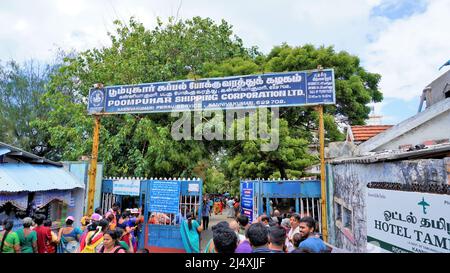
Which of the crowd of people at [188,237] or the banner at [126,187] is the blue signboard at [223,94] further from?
the crowd of people at [188,237]

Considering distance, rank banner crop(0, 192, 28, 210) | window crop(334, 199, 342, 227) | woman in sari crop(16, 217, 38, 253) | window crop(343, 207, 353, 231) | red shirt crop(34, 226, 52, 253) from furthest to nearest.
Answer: window crop(334, 199, 342, 227), banner crop(0, 192, 28, 210), window crop(343, 207, 353, 231), red shirt crop(34, 226, 52, 253), woman in sari crop(16, 217, 38, 253)

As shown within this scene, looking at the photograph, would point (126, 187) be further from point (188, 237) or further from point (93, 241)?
point (93, 241)

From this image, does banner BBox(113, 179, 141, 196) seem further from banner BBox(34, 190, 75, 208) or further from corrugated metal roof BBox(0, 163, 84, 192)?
banner BBox(34, 190, 75, 208)

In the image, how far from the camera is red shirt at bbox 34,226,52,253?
548cm

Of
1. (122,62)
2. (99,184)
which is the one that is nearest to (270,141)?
(99,184)

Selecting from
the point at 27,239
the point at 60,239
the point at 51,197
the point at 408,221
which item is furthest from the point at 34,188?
the point at 408,221

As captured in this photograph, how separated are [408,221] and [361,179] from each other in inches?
107

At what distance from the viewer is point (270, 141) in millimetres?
12055

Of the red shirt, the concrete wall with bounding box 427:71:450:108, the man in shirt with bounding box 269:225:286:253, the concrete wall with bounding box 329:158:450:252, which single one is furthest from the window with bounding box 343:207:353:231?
the concrete wall with bounding box 427:71:450:108

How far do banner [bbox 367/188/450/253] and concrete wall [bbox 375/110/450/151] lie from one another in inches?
214

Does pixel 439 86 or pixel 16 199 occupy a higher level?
pixel 439 86

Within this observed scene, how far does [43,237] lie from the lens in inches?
218

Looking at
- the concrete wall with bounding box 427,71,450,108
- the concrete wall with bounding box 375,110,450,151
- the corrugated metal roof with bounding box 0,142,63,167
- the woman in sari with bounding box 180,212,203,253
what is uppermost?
the concrete wall with bounding box 427,71,450,108
